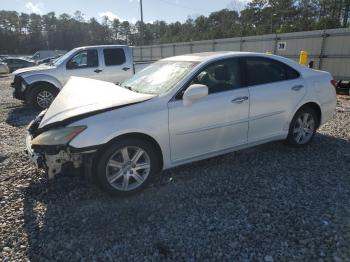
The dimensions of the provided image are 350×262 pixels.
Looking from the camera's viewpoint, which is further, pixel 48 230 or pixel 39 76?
pixel 39 76

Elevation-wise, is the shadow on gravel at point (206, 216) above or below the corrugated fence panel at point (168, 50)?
below

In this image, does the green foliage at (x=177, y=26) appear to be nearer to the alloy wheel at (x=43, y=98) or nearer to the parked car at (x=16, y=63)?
the parked car at (x=16, y=63)

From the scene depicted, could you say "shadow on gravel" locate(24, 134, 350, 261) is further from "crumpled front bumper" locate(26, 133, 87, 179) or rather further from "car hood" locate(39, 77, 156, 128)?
"car hood" locate(39, 77, 156, 128)

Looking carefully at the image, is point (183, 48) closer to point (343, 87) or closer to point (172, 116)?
point (343, 87)

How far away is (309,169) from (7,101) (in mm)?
10543

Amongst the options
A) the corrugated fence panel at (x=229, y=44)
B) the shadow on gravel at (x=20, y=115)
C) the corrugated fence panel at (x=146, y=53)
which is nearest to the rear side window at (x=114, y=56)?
the shadow on gravel at (x=20, y=115)

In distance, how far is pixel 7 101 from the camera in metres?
11.0

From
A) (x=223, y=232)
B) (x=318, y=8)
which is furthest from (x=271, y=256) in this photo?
(x=318, y=8)

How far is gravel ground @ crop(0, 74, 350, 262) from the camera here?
2723 mm

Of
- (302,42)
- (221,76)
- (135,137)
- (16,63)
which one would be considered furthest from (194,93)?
(16,63)

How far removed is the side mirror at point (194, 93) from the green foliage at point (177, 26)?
1212 inches

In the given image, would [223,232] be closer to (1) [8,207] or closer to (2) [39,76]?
(1) [8,207]

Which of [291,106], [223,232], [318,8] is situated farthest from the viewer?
[318,8]

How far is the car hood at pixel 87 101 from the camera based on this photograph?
341cm
